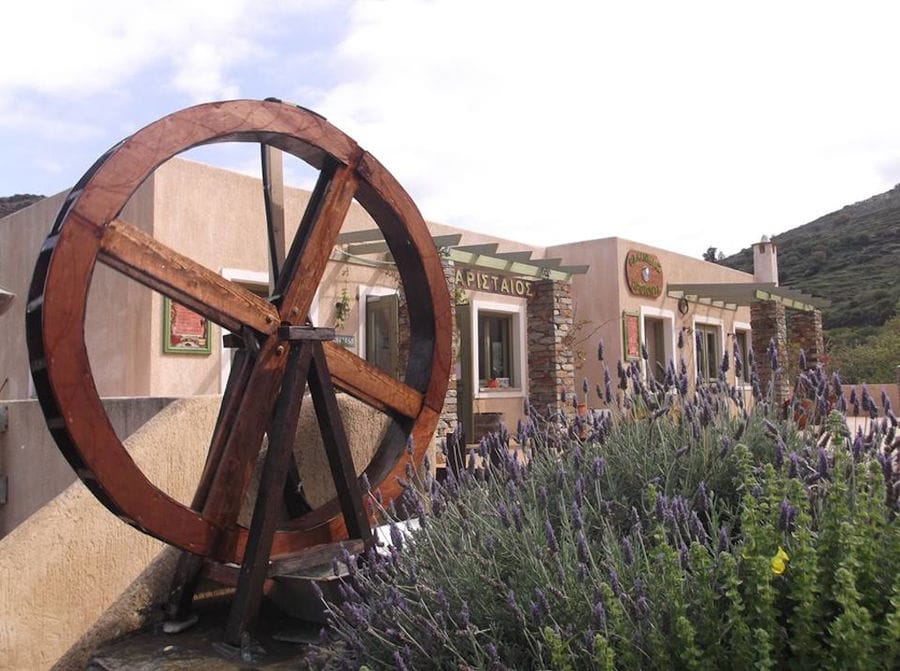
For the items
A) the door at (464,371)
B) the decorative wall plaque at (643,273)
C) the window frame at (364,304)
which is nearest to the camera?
the window frame at (364,304)

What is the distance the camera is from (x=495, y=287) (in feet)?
39.5

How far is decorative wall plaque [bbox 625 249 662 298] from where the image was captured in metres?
14.6

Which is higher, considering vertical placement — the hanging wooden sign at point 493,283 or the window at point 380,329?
the hanging wooden sign at point 493,283

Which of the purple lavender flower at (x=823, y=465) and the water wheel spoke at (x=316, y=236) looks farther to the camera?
the water wheel spoke at (x=316, y=236)

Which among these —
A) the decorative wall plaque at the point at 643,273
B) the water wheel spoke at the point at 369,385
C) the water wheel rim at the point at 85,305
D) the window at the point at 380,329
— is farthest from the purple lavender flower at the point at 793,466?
the decorative wall plaque at the point at 643,273

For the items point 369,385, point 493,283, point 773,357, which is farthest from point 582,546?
point 493,283

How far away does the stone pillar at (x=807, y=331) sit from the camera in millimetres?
19484

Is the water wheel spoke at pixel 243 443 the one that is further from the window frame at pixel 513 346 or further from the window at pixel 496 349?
the window at pixel 496 349

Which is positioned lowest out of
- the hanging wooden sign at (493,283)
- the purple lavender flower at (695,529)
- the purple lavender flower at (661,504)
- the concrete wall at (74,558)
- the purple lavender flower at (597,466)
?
the concrete wall at (74,558)

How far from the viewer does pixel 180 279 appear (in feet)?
10.4

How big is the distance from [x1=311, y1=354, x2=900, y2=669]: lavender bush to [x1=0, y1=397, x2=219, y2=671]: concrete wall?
1025 mm

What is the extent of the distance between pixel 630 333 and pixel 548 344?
2.84m

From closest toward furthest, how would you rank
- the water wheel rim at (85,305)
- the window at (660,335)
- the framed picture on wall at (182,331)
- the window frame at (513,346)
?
the water wheel rim at (85,305) → the framed picture on wall at (182,331) → the window frame at (513,346) → the window at (660,335)

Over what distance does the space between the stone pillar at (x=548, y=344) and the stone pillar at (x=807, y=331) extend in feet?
30.8
